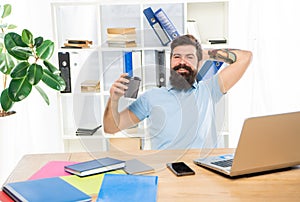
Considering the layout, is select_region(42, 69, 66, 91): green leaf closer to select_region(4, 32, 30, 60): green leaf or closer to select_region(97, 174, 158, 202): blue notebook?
select_region(4, 32, 30, 60): green leaf

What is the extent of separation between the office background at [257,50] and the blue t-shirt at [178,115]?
153cm

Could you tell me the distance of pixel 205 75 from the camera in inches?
68.4

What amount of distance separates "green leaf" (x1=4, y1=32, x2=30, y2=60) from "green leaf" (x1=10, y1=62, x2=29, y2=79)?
0.05m

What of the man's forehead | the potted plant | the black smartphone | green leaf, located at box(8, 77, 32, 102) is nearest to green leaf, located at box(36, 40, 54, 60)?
the potted plant

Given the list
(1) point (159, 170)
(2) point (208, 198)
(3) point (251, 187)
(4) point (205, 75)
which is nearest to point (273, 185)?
(3) point (251, 187)

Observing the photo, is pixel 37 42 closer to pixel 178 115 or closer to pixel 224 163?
pixel 178 115

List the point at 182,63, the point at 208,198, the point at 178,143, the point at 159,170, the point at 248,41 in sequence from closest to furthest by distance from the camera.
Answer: the point at 208,198 < the point at 159,170 < the point at 182,63 < the point at 178,143 < the point at 248,41

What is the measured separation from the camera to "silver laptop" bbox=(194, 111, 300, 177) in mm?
1375

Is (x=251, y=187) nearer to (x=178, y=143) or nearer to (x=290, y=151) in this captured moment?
(x=290, y=151)

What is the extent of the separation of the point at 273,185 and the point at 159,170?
0.40m

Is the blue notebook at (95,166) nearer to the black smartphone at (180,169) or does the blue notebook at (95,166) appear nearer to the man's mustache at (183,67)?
the black smartphone at (180,169)

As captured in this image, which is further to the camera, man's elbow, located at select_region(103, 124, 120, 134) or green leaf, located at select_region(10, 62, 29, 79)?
green leaf, located at select_region(10, 62, 29, 79)

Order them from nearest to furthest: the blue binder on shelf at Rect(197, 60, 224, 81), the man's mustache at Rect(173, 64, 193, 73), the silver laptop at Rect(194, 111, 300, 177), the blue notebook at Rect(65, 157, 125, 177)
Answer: the silver laptop at Rect(194, 111, 300, 177), the blue notebook at Rect(65, 157, 125, 177), the man's mustache at Rect(173, 64, 193, 73), the blue binder on shelf at Rect(197, 60, 224, 81)

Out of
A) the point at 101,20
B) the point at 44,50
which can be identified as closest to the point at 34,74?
the point at 44,50
